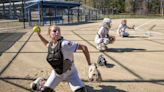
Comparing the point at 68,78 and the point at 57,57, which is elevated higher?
the point at 57,57

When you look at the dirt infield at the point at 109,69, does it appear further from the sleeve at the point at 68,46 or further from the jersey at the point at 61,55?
the sleeve at the point at 68,46

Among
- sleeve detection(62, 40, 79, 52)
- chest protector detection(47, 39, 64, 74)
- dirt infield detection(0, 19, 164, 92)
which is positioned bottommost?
dirt infield detection(0, 19, 164, 92)

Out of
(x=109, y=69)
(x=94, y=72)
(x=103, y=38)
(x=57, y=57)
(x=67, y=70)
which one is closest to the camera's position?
(x=57, y=57)

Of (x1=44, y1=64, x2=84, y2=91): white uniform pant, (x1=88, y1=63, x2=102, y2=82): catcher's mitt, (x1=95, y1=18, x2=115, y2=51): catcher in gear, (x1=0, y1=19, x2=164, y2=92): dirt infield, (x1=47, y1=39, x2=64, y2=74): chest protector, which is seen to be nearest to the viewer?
(x1=47, y1=39, x2=64, y2=74): chest protector

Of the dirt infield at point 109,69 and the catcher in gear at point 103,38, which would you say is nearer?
the dirt infield at point 109,69

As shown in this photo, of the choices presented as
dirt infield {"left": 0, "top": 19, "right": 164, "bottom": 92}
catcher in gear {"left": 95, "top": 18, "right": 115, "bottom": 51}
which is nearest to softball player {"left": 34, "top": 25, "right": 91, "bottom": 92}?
dirt infield {"left": 0, "top": 19, "right": 164, "bottom": 92}

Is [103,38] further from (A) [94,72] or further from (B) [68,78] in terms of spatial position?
(B) [68,78]

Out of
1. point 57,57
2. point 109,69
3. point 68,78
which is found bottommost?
point 109,69

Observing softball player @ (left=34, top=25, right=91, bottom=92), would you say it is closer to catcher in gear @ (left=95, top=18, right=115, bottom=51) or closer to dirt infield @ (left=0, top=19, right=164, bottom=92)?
dirt infield @ (left=0, top=19, right=164, bottom=92)

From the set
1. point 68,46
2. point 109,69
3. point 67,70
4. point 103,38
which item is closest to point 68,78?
point 67,70

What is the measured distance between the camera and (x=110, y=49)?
13.0 metres

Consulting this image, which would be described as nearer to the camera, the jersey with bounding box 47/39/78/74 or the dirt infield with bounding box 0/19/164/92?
the jersey with bounding box 47/39/78/74

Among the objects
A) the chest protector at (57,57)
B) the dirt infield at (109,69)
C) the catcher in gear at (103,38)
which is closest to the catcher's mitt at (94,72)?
the dirt infield at (109,69)

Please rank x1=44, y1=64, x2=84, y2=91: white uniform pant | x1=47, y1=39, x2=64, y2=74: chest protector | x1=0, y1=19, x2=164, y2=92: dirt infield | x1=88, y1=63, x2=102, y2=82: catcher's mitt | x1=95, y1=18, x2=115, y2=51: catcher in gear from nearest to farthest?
x1=47, y1=39, x2=64, y2=74: chest protector < x1=44, y1=64, x2=84, y2=91: white uniform pant < x1=88, y1=63, x2=102, y2=82: catcher's mitt < x1=0, y1=19, x2=164, y2=92: dirt infield < x1=95, y1=18, x2=115, y2=51: catcher in gear
